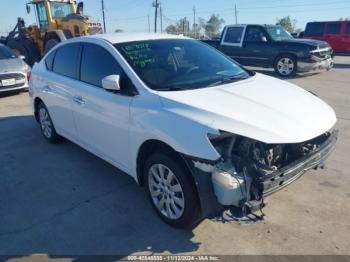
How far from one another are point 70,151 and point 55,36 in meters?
10.8

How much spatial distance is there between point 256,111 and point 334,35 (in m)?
17.5

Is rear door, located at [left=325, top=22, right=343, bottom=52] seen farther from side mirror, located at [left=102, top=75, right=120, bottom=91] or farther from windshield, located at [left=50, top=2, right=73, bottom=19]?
side mirror, located at [left=102, top=75, right=120, bottom=91]

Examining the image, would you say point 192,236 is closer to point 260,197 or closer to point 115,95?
point 260,197

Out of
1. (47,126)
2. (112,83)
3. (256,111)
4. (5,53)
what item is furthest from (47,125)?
(5,53)

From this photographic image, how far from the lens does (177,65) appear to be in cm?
393

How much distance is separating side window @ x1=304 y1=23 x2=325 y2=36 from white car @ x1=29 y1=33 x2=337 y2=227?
16284 millimetres

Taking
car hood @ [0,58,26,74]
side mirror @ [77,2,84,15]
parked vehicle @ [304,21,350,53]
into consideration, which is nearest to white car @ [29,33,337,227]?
car hood @ [0,58,26,74]

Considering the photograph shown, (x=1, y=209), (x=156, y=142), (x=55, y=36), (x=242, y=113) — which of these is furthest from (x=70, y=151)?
(x=55, y=36)

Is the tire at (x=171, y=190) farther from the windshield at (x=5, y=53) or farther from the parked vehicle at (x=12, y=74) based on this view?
the windshield at (x=5, y=53)

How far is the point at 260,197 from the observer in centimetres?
283

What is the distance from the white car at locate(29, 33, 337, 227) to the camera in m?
2.83

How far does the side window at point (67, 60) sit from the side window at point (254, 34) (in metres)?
9.64

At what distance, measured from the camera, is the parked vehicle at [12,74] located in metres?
9.59

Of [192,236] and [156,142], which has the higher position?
[156,142]
